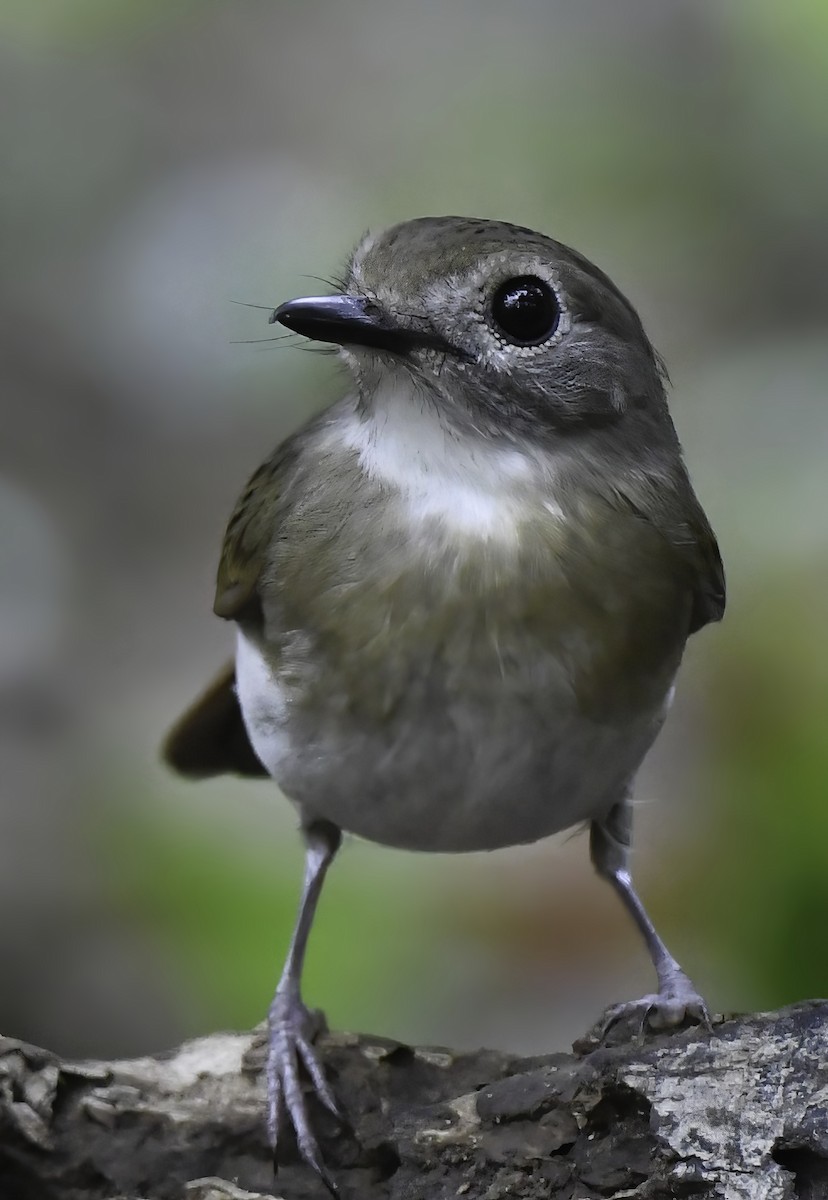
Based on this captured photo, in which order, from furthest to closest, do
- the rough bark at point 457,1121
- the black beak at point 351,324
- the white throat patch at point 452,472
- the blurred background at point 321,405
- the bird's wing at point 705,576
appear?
the blurred background at point 321,405
the bird's wing at point 705,576
the white throat patch at point 452,472
the black beak at point 351,324
the rough bark at point 457,1121

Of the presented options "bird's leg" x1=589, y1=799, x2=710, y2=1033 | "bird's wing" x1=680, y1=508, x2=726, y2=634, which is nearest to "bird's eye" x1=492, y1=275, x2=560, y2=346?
"bird's wing" x1=680, y1=508, x2=726, y2=634

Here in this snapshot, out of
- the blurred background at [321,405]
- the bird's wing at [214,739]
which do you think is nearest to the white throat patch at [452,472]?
the blurred background at [321,405]

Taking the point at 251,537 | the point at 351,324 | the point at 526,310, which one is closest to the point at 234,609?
the point at 251,537

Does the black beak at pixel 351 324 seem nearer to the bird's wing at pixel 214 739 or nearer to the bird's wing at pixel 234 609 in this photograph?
the bird's wing at pixel 234 609

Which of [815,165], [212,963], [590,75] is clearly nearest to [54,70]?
[590,75]

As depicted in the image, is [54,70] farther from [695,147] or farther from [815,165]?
[815,165]

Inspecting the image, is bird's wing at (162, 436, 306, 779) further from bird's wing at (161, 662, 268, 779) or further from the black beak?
the black beak
